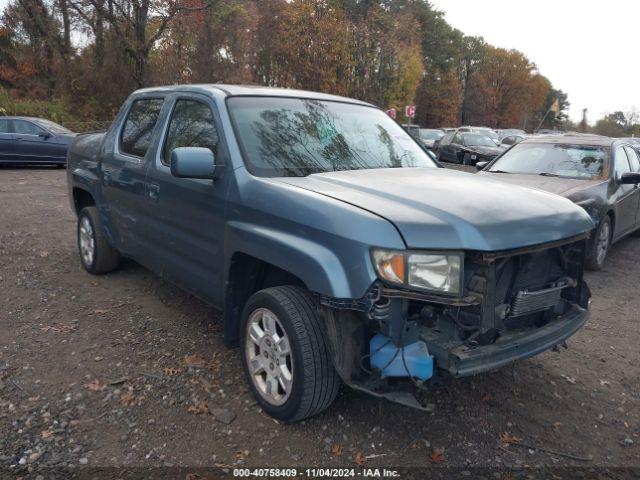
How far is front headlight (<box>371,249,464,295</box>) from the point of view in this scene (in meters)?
2.57

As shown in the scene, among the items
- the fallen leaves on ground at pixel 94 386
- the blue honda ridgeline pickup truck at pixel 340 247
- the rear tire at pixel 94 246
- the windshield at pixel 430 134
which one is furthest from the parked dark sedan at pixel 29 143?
the windshield at pixel 430 134

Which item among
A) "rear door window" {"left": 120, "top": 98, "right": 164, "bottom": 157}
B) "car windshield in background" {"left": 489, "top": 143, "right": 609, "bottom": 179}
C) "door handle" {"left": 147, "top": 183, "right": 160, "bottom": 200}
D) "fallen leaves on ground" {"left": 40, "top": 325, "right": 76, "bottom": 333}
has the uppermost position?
"rear door window" {"left": 120, "top": 98, "right": 164, "bottom": 157}

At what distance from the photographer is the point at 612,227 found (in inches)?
269

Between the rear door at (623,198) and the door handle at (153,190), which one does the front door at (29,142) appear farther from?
the rear door at (623,198)

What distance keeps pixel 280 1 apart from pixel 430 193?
32.7m

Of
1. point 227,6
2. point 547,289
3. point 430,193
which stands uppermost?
point 227,6

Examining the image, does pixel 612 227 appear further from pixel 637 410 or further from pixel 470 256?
pixel 470 256

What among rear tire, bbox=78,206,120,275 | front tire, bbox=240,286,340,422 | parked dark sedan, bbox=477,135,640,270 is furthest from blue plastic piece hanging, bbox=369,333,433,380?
parked dark sedan, bbox=477,135,640,270

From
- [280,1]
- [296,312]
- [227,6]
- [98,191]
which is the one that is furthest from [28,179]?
[280,1]

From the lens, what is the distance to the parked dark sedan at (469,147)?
718 inches

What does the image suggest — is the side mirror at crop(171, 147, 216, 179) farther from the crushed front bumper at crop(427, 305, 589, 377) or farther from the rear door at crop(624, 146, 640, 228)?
the rear door at crop(624, 146, 640, 228)

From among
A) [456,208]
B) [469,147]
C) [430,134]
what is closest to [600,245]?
[456,208]

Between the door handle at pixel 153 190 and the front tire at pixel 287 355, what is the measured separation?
1.37m

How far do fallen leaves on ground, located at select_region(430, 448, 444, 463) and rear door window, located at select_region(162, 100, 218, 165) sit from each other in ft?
7.39
